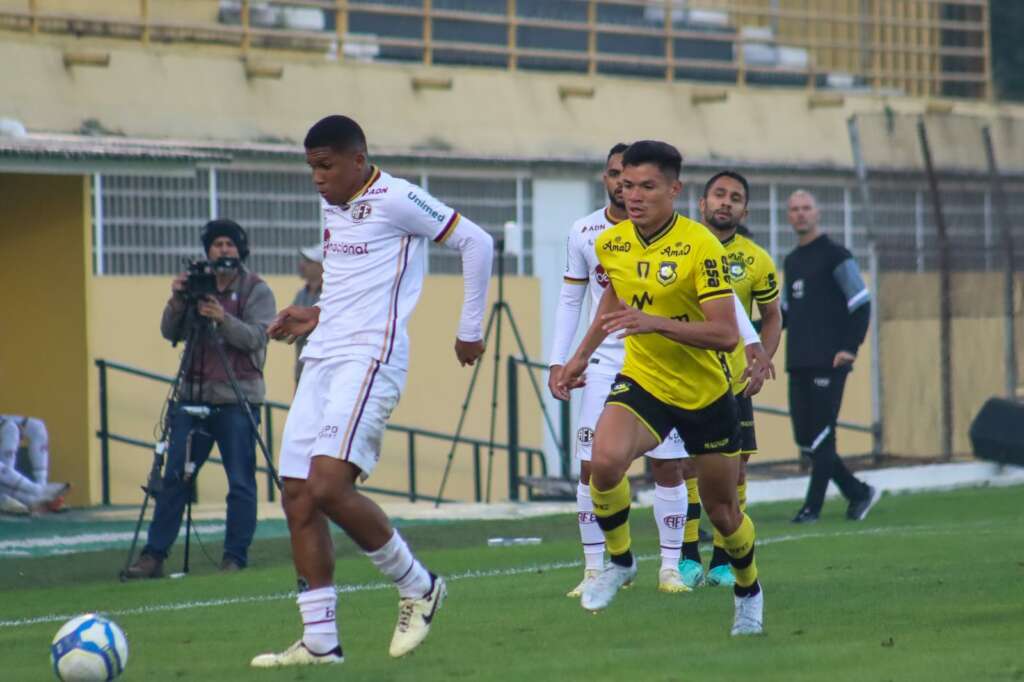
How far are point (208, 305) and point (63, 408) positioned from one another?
7184 mm

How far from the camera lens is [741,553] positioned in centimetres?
827

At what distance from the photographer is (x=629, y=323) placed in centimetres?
795

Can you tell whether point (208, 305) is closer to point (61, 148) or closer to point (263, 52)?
point (61, 148)

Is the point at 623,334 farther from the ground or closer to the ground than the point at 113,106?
closer to the ground

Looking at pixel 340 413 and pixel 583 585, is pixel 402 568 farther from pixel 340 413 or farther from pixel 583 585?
pixel 583 585

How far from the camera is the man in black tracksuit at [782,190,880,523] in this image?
14.9 m

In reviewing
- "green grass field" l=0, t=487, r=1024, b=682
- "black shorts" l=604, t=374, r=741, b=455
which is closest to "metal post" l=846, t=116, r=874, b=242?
"green grass field" l=0, t=487, r=1024, b=682

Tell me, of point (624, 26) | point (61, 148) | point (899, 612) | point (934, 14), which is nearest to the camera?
point (899, 612)

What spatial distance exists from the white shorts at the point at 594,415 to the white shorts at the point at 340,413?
2496mm

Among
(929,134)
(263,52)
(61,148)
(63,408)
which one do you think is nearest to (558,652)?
(61,148)

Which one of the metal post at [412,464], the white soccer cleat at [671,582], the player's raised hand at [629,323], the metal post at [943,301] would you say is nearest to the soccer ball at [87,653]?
the player's raised hand at [629,323]

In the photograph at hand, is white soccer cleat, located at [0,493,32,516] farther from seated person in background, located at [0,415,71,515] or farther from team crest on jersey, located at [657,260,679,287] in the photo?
team crest on jersey, located at [657,260,679,287]

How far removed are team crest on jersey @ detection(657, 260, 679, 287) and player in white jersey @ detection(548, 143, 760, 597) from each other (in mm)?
1658

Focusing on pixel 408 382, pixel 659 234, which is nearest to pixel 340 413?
pixel 659 234
